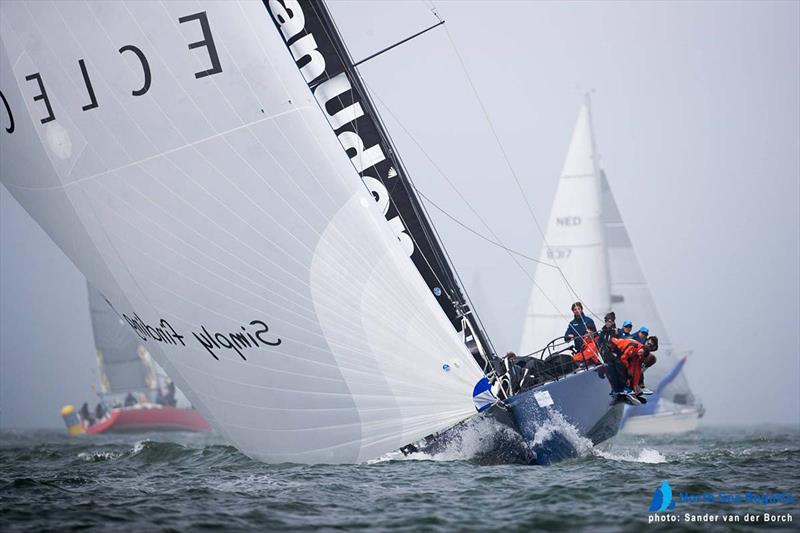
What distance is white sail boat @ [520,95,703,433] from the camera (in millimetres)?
29375

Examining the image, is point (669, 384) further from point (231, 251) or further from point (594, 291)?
point (231, 251)

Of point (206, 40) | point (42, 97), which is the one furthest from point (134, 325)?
point (206, 40)

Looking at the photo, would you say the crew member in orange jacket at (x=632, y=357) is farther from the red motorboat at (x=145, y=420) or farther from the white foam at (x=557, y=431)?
the red motorboat at (x=145, y=420)

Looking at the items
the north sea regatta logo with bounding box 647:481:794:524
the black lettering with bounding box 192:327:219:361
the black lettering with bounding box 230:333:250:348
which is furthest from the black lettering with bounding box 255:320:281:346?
the north sea regatta logo with bounding box 647:481:794:524

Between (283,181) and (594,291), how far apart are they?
68.0ft

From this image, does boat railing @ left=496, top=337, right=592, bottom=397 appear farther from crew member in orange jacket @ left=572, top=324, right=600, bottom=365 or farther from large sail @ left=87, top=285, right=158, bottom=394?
large sail @ left=87, top=285, right=158, bottom=394

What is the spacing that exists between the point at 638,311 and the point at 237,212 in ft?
78.0

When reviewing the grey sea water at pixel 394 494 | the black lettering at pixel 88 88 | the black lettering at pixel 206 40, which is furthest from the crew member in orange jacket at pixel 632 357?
the black lettering at pixel 88 88

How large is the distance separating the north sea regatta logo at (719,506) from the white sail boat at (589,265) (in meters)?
20.1

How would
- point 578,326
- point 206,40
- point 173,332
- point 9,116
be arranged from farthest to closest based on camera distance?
point 578,326 < point 173,332 < point 9,116 < point 206,40

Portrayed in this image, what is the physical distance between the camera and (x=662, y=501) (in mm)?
8398

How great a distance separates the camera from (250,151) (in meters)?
9.77

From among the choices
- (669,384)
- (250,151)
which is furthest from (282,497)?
(669,384)

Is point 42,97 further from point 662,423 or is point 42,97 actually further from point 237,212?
point 662,423
